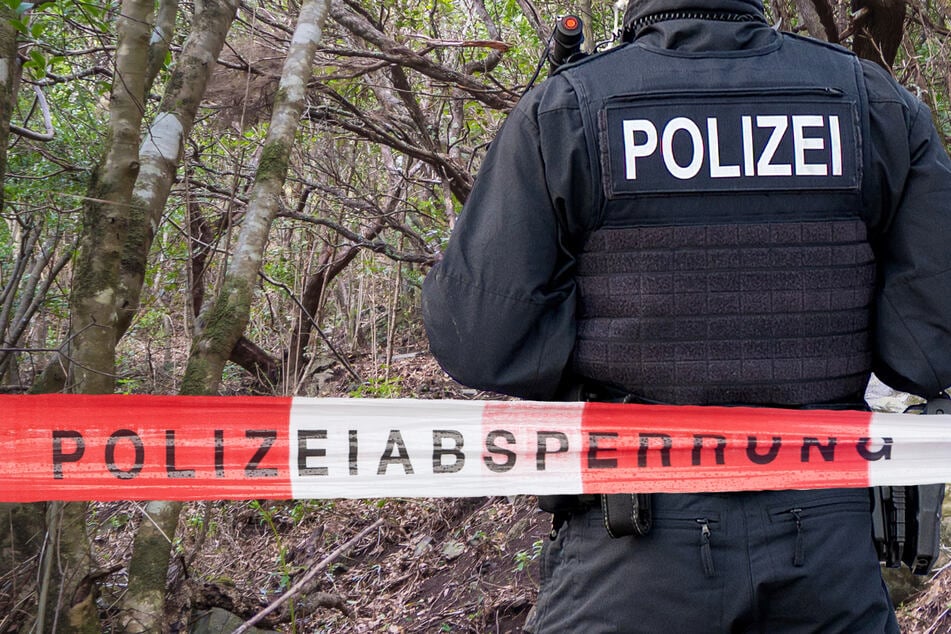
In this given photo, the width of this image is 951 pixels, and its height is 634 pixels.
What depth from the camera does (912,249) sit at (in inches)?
65.5

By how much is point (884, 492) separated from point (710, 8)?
1048mm

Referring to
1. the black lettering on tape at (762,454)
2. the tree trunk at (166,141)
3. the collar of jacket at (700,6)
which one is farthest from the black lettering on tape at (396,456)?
the tree trunk at (166,141)

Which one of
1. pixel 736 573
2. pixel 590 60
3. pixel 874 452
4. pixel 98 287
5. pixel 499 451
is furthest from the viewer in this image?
pixel 98 287

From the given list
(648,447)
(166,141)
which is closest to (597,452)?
(648,447)

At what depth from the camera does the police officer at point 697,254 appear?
1628mm

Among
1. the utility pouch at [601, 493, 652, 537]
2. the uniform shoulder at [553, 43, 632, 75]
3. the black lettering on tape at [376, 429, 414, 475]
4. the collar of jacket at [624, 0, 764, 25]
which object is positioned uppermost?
the collar of jacket at [624, 0, 764, 25]

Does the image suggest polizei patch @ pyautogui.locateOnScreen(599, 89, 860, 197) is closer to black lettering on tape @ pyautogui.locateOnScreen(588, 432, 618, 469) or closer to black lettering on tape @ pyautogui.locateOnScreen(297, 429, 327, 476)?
black lettering on tape @ pyautogui.locateOnScreen(588, 432, 618, 469)

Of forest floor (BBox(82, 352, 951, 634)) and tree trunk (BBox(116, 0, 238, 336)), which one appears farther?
forest floor (BBox(82, 352, 951, 634))

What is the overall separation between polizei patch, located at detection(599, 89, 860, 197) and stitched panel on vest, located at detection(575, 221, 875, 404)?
3.5 inches

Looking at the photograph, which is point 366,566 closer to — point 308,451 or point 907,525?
point 308,451

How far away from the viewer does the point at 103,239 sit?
277 cm

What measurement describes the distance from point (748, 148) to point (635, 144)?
0.71 feet

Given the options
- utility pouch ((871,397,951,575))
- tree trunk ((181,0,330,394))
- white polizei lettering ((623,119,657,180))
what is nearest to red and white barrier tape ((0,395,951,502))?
utility pouch ((871,397,951,575))

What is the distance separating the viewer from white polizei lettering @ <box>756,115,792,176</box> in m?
1.63
